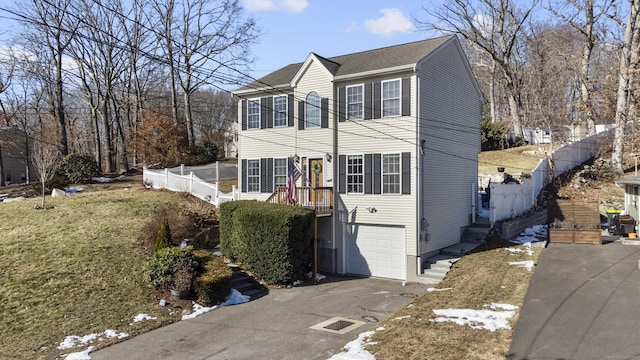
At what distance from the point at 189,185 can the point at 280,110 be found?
7.32 meters

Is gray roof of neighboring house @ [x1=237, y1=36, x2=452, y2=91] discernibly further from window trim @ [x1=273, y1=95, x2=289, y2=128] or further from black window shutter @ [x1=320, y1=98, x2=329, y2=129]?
black window shutter @ [x1=320, y1=98, x2=329, y2=129]

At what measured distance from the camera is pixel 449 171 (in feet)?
60.2

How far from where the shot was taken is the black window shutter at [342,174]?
17484 mm

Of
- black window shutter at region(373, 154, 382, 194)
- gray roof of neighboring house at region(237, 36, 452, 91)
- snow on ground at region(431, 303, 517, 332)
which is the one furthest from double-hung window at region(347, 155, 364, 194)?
snow on ground at region(431, 303, 517, 332)

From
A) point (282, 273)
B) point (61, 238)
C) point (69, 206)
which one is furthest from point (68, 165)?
point (282, 273)

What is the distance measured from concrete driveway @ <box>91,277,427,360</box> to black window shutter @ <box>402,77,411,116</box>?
6.22 meters

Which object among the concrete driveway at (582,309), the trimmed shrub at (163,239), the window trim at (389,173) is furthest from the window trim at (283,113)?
the concrete driveway at (582,309)

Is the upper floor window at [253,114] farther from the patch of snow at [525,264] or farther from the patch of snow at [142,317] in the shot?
the patch of snow at [525,264]

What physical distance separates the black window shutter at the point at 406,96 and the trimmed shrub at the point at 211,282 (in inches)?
327

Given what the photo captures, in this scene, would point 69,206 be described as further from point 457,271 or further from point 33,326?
point 457,271

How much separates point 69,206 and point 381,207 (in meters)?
13.4

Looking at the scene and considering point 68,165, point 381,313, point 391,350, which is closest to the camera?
point 391,350

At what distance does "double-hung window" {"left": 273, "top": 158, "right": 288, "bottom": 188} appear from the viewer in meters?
19.0

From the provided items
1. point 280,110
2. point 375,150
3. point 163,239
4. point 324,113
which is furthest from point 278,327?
point 280,110
